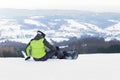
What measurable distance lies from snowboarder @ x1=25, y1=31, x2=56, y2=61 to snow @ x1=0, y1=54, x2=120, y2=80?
21cm

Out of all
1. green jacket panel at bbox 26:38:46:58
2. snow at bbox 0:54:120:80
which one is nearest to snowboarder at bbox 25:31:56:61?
green jacket panel at bbox 26:38:46:58

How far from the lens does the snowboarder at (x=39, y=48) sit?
13.7m

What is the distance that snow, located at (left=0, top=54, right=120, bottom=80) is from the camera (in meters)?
10.1

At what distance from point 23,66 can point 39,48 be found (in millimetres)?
1262

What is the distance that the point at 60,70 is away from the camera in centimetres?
1144

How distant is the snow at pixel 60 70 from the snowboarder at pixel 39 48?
209 mm

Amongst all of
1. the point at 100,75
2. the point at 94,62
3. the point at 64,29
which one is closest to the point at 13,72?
the point at 100,75

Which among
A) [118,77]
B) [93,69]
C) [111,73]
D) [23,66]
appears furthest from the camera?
[23,66]

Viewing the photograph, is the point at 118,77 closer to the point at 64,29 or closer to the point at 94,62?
the point at 94,62

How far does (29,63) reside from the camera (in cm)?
1338

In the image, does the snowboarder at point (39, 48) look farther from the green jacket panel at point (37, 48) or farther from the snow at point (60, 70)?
the snow at point (60, 70)

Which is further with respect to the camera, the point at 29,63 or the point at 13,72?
the point at 29,63

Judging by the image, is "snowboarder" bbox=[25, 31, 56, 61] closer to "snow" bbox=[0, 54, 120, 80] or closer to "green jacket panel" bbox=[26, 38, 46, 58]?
"green jacket panel" bbox=[26, 38, 46, 58]

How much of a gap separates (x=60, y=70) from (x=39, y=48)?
243 cm
